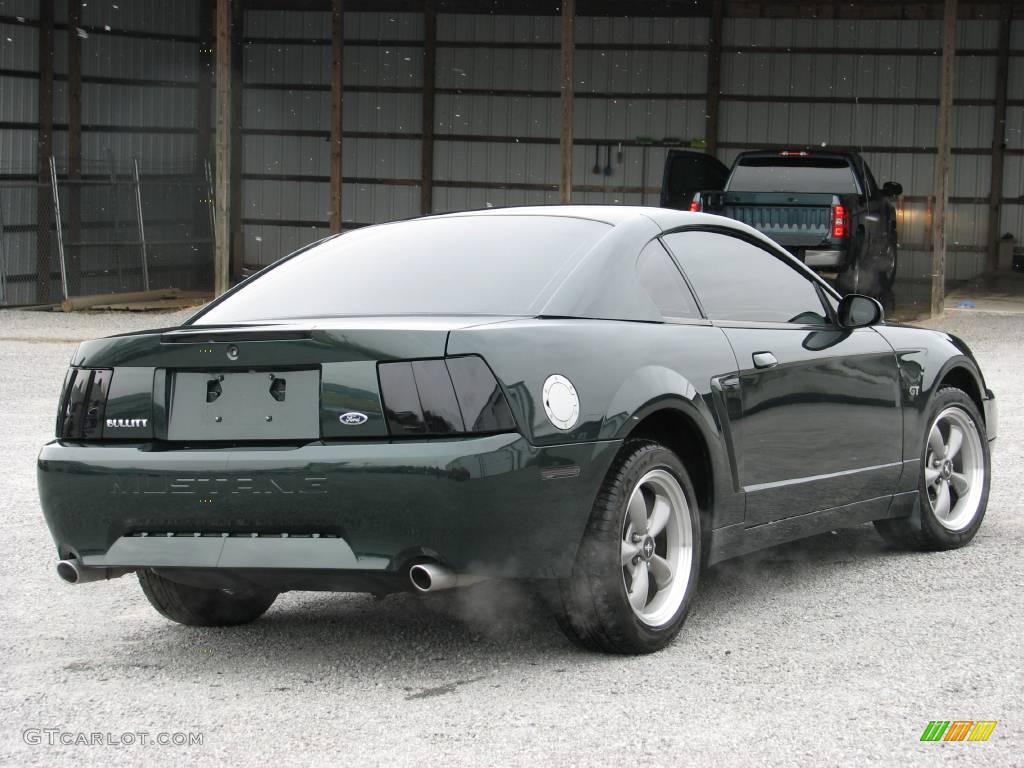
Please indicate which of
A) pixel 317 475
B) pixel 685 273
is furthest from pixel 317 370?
pixel 685 273

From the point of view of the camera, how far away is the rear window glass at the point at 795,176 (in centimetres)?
1641

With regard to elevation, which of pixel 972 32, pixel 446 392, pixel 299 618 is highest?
pixel 972 32

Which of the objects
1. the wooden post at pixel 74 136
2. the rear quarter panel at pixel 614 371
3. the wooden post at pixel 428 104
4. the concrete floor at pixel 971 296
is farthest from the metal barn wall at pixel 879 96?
the rear quarter panel at pixel 614 371

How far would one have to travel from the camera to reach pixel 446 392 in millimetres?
4086

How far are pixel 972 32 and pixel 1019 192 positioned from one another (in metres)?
2.79

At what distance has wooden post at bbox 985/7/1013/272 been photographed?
25.7 meters

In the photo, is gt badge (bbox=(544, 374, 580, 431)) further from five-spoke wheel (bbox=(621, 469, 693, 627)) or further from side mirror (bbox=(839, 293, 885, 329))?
side mirror (bbox=(839, 293, 885, 329))

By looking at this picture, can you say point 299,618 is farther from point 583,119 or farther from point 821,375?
Answer: point 583,119

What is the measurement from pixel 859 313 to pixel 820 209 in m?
10.2

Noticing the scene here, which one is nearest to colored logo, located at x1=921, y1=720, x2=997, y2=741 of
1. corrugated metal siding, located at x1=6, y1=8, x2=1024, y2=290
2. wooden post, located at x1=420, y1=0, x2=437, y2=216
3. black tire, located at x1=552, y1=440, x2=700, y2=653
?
black tire, located at x1=552, y1=440, x2=700, y2=653

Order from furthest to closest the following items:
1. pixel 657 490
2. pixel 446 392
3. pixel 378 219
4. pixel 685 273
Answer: pixel 378 219
pixel 685 273
pixel 657 490
pixel 446 392

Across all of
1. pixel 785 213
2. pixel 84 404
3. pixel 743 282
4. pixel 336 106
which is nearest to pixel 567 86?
pixel 336 106

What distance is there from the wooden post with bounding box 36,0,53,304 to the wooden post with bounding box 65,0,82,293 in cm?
30

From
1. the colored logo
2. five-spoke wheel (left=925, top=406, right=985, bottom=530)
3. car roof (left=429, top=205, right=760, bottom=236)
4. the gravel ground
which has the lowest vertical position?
the gravel ground
